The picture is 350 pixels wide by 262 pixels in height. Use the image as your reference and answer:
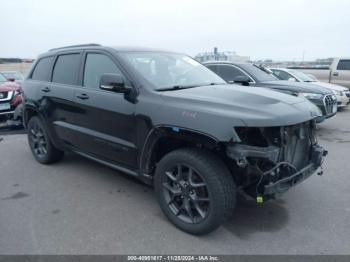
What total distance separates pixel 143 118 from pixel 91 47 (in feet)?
4.97

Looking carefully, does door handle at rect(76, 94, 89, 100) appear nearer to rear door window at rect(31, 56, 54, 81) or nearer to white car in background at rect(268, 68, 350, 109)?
rear door window at rect(31, 56, 54, 81)

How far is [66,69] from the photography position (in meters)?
4.65

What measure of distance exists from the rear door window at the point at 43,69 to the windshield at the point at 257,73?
16.2 ft

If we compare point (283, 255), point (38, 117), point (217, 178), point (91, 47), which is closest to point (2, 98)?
point (38, 117)

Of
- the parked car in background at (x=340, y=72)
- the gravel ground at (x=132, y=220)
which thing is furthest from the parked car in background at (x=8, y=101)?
the parked car in background at (x=340, y=72)

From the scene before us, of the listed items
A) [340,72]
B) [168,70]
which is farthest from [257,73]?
[340,72]

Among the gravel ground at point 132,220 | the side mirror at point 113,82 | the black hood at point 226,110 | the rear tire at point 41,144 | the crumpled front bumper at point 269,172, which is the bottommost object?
the gravel ground at point 132,220

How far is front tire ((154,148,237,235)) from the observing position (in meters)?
2.90

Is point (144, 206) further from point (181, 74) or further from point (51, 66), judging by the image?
point (51, 66)

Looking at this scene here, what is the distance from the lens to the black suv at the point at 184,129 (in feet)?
9.45

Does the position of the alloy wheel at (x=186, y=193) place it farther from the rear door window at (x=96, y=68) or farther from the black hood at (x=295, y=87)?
the black hood at (x=295, y=87)

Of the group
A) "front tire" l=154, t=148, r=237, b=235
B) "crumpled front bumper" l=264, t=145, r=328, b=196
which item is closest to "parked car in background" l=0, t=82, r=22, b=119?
"front tire" l=154, t=148, r=237, b=235

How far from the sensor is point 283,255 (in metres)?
2.85

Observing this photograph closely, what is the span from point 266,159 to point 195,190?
755 millimetres
